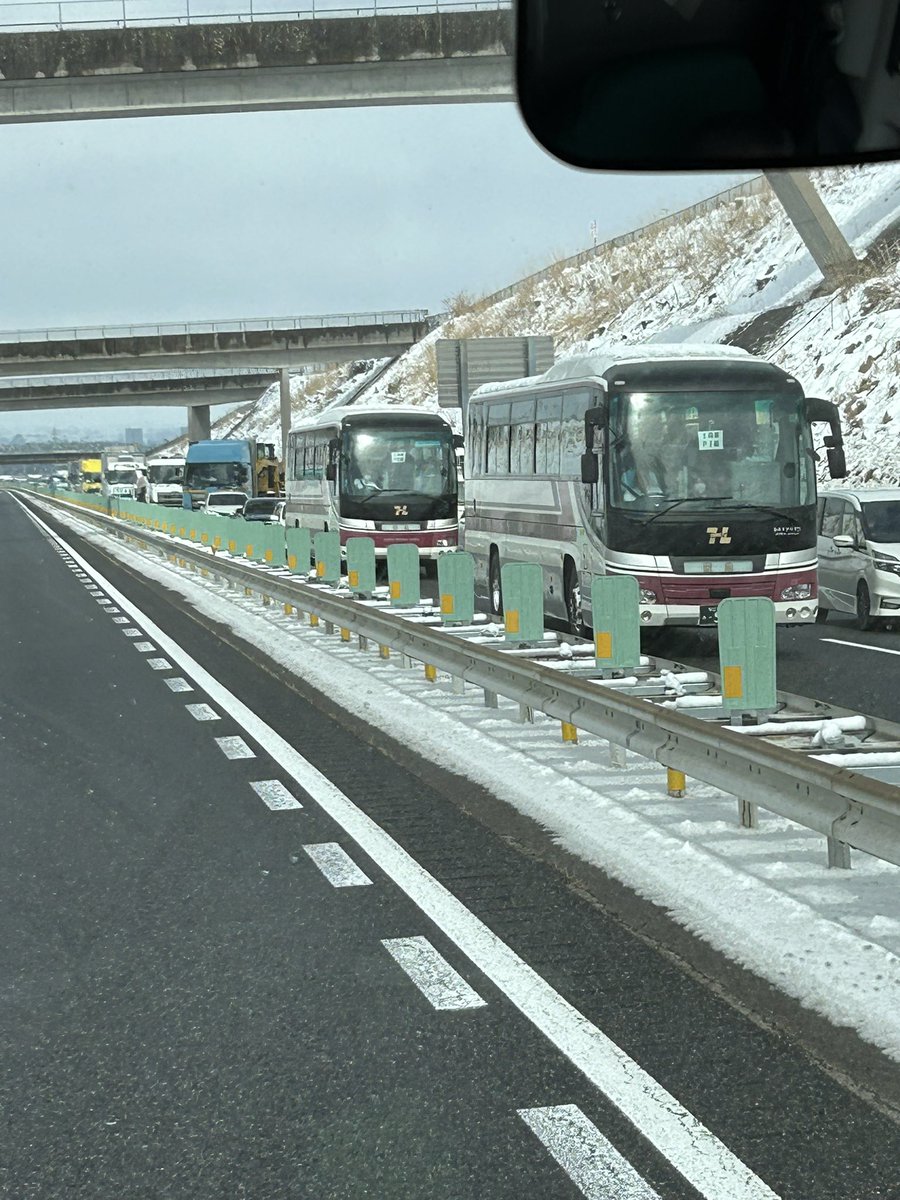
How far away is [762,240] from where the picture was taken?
58.2 meters

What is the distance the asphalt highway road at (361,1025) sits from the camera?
4.15 metres

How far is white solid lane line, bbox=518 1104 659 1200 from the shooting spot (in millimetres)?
3955

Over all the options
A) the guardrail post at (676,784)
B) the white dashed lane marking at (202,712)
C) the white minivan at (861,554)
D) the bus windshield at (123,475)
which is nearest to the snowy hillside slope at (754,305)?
the white minivan at (861,554)

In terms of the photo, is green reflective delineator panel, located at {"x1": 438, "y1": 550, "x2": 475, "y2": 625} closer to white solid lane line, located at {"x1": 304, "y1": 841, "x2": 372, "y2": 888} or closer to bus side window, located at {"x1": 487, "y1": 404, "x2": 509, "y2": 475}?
bus side window, located at {"x1": 487, "y1": 404, "x2": 509, "y2": 475}

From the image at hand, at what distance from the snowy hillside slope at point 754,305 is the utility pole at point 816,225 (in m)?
0.60

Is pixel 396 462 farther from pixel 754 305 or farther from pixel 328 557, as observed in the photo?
pixel 754 305

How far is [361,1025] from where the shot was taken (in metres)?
5.30

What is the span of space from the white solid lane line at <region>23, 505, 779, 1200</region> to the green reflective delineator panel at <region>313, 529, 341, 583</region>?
14.3 m

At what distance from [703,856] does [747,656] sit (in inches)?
96.4

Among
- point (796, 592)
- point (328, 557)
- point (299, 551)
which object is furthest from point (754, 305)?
point (796, 592)

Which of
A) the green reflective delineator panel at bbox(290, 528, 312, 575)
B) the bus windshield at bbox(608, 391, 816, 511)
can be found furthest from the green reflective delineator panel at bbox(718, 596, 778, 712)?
the green reflective delineator panel at bbox(290, 528, 312, 575)

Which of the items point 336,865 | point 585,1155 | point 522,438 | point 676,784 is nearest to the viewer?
point 585,1155

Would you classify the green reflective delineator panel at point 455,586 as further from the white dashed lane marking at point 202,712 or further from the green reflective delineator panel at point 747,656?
the green reflective delineator panel at point 747,656

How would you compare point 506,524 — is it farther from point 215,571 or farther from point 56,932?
point 56,932
